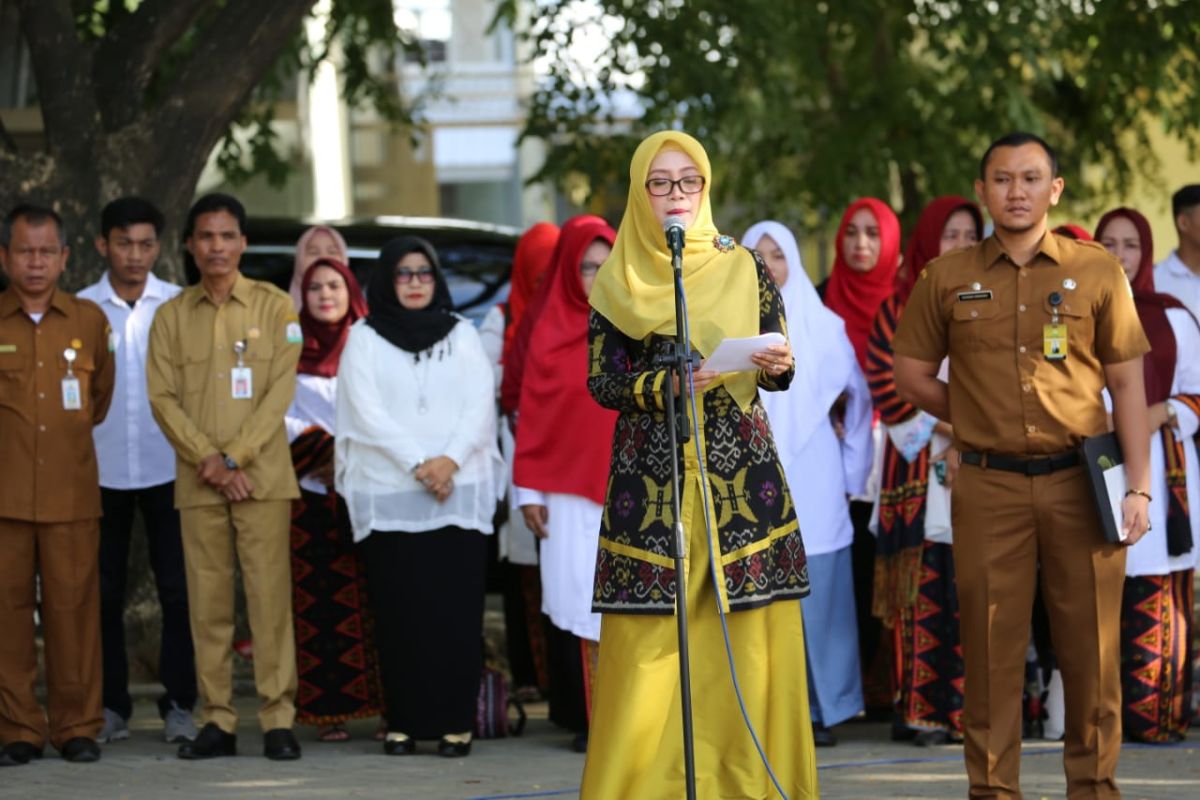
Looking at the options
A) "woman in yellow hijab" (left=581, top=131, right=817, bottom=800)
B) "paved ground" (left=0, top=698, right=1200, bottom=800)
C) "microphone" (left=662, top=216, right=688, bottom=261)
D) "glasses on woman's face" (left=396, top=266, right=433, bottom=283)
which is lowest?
"paved ground" (left=0, top=698, right=1200, bottom=800)

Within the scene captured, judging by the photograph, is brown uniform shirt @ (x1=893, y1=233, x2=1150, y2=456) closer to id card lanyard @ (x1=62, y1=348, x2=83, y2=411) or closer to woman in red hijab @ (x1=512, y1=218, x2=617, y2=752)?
woman in red hijab @ (x1=512, y1=218, x2=617, y2=752)

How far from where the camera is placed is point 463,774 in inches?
287

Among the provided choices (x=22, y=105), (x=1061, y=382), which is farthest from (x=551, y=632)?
(x=22, y=105)

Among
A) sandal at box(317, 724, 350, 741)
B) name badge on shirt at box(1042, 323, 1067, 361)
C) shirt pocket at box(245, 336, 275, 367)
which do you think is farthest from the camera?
sandal at box(317, 724, 350, 741)

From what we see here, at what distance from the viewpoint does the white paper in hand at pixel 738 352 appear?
207 inches

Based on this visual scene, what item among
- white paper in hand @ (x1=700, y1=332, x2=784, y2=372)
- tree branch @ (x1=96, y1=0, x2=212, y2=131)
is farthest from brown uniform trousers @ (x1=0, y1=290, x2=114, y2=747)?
white paper in hand @ (x1=700, y1=332, x2=784, y2=372)

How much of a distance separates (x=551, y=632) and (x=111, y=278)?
2.38m

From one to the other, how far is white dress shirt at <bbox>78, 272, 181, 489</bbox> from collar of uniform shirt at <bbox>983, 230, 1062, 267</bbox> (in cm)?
361

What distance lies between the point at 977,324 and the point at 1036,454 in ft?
1.40

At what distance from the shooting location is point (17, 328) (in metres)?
7.66

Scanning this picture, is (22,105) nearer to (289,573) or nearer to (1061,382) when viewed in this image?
(289,573)

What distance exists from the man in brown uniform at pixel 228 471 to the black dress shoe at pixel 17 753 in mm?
582

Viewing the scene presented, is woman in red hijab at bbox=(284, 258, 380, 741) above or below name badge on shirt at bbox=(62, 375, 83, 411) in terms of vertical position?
below

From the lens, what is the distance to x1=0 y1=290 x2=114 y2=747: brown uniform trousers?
7.56 meters
